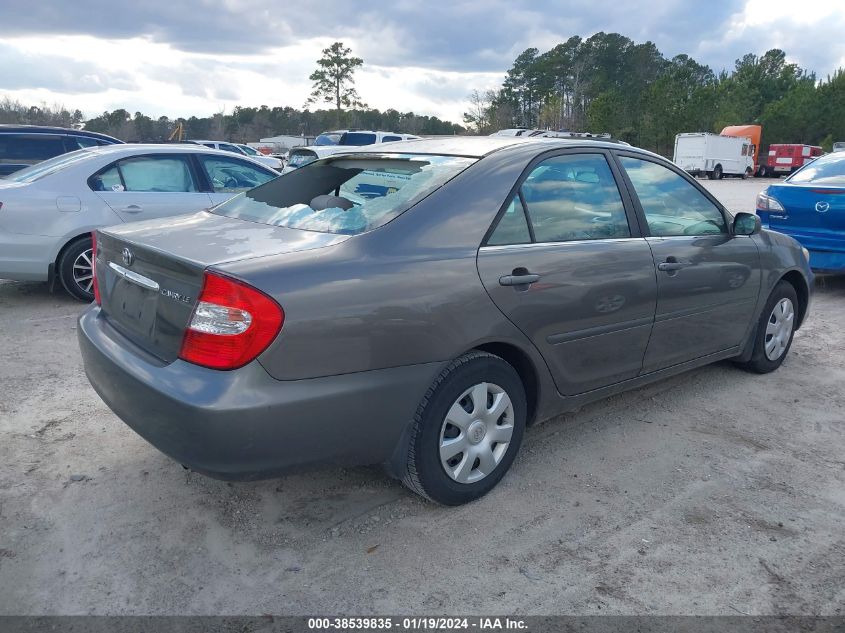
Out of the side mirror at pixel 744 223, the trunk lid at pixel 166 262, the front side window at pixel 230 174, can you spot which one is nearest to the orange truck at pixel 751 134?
the front side window at pixel 230 174

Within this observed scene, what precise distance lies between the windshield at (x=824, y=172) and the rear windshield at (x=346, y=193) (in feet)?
19.6

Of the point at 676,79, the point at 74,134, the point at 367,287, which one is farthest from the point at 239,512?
the point at 676,79

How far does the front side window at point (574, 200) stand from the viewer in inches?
133

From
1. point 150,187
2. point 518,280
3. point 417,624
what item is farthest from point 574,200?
point 150,187

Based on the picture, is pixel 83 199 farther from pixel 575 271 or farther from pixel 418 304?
pixel 575 271

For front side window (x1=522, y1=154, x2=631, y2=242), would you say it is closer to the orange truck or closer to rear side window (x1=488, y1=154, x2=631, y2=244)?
rear side window (x1=488, y1=154, x2=631, y2=244)

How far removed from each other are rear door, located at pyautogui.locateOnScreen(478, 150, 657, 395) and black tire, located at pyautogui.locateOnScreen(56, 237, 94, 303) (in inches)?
189

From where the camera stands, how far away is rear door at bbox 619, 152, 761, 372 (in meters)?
3.90

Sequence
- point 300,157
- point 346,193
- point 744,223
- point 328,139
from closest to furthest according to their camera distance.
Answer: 1. point 346,193
2. point 744,223
3. point 300,157
4. point 328,139

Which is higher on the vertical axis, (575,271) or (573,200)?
(573,200)

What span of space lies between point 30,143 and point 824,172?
9997 mm

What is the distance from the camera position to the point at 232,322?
251 cm

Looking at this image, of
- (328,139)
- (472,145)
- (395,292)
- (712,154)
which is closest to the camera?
(395,292)

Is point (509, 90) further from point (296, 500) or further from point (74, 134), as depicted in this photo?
point (296, 500)
